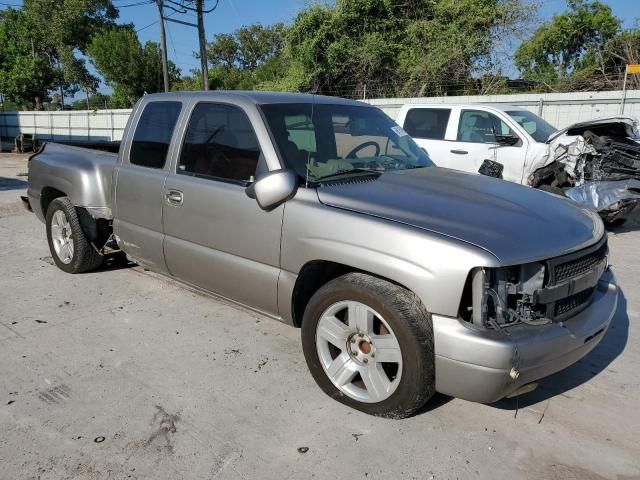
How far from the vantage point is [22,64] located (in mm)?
38875

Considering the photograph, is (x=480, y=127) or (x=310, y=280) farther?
(x=480, y=127)

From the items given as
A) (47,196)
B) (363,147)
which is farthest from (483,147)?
(47,196)

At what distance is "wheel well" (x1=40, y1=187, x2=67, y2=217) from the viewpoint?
5.59 m

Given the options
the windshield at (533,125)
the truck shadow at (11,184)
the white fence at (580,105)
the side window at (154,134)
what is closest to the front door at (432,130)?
the windshield at (533,125)

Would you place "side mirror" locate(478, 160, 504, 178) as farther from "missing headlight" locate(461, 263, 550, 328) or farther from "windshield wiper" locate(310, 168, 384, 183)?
"missing headlight" locate(461, 263, 550, 328)

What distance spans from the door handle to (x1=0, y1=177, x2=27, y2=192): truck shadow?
9125mm

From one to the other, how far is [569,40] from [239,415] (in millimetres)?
26737

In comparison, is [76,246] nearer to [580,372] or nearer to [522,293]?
[522,293]

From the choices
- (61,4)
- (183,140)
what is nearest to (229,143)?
(183,140)

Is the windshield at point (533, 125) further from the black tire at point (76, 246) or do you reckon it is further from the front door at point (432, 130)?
the black tire at point (76, 246)

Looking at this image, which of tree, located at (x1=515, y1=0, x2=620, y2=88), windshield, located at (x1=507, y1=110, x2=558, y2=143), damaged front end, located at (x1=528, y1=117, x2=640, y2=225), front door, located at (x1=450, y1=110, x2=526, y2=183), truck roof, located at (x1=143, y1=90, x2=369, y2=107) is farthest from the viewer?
tree, located at (x1=515, y1=0, x2=620, y2=88)

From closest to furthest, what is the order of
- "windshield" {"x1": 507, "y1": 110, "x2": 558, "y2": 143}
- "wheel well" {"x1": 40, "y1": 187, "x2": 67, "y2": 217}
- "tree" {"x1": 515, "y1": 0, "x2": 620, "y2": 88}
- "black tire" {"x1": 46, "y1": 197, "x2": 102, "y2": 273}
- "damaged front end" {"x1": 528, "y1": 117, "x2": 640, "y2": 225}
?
1. "black tire" {"x1": 46, "y1": 197, "x2": 102, "y2": 273}
2. "wheel well" {"x1": 40, "y1": 187, "x2": 67, "y2": 217}
3. "damaged front end" {"x1": 528, "y1": 117, "x2": 640, "y2": 225}
4. "windshield" {"x1": 507, "y1": 110, "x2": 558, "y2": 143}
5. "tree" {"x1": 515, "y1": 0, "x2": 620, "y2": 88}

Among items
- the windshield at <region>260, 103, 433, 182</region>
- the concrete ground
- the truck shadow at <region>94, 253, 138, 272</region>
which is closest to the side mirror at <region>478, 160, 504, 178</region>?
the concrete ground

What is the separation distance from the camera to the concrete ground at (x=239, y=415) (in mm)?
2611
